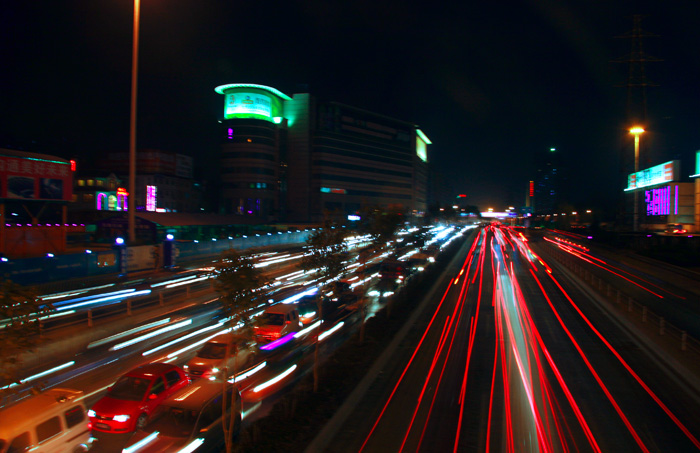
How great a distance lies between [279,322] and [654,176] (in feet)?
202

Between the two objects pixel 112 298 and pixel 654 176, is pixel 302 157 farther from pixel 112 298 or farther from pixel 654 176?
pixel 112 298

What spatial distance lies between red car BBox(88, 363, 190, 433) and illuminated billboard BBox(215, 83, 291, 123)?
87.4 meters

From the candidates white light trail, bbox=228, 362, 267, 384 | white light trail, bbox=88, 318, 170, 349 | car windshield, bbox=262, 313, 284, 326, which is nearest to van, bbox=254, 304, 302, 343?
car windshield, bbox=262, 313, 284, 326

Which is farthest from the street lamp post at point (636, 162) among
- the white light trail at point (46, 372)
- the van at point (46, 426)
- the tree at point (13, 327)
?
the tree at point (13, 327)

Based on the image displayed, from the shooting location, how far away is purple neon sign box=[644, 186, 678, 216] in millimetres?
52406

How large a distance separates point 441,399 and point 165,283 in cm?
1851

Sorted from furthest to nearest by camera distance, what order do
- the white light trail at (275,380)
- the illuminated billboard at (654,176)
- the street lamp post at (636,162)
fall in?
1. the street lamp post at (636,162)
2. the illuminated billboard at (654,176)
3. the white light trail at (275,380)

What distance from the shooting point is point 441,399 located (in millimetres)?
10750

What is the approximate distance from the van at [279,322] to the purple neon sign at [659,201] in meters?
54.9

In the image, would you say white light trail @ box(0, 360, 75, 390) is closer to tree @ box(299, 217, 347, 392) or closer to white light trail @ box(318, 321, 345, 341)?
tree @ box(299, 217, 347, 392)

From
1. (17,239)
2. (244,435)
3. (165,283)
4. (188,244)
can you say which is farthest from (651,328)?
(17,239)

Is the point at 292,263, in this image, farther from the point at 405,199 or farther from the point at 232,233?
the point at 405,199

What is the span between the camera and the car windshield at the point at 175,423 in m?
7.37

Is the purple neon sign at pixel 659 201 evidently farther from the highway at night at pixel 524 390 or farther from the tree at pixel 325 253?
the tree at pixel 325 253
